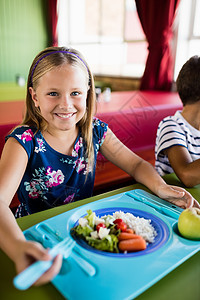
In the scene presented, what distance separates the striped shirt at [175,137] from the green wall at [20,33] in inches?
217

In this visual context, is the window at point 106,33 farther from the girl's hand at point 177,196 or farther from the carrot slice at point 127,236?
the carrot slice at point 127,236

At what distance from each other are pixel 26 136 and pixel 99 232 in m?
0.50

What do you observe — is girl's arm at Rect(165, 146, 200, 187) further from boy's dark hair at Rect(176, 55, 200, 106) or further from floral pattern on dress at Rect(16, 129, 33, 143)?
floral pattern on dress at Rect(16, 129, 33, 143)

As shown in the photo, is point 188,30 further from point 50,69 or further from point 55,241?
point 55,241

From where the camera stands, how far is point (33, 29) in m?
6.44

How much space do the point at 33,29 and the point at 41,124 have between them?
6183 mm

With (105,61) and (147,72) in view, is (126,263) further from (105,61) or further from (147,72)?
(105,61)

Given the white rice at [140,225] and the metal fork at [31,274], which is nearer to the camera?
the metal fork at [31,274]

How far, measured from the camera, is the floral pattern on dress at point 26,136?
37.9 inches

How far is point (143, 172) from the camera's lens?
1.06m

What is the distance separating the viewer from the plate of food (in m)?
0.61

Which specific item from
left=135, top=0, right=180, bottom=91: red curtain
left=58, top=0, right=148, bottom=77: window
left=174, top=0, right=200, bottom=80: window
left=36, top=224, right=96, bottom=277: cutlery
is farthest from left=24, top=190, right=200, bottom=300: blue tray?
left=58, top=0, right=148, bottom=77: window

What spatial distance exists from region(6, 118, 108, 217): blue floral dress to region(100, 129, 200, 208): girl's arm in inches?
5.2

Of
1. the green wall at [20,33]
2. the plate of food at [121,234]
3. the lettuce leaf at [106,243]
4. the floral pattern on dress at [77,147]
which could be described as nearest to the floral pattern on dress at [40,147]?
the floral pattern on dress at [77,147]
